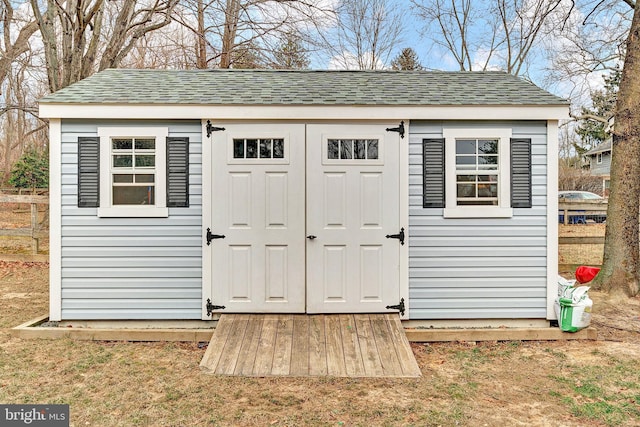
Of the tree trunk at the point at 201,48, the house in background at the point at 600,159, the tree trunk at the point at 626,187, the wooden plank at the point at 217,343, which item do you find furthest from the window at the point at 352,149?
the house in background at the point at 600,159

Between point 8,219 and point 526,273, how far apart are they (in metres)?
17.6

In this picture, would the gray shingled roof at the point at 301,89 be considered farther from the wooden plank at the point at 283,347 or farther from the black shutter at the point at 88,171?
the wooden plank at the point at 283,347

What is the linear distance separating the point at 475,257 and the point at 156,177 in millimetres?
3777

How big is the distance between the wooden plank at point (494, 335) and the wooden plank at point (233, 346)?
1819mm

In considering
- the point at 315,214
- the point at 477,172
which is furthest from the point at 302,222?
the point at 477,172

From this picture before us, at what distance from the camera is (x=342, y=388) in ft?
11.4

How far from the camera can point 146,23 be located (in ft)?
35.4

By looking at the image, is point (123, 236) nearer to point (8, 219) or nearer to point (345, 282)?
point (345, 282)

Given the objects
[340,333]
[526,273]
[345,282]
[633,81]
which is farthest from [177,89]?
[633,81]

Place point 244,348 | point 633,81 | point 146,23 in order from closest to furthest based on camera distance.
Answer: point 244,348 < point 633,81 < point 146,23

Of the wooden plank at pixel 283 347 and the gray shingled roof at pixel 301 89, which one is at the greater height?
the gray shingled roof at pixel 301 89

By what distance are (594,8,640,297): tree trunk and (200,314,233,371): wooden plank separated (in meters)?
5.66

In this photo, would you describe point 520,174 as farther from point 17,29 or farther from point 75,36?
point 17,29

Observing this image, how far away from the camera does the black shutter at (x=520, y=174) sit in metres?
4.64
